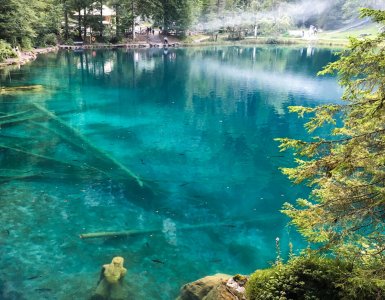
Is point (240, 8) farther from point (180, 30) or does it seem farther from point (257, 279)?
point (257, 279)

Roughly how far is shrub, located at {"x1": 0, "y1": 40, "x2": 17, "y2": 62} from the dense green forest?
0.29 m

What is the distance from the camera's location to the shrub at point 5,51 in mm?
51031

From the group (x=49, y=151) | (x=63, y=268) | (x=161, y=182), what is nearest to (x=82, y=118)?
(x=49, y=151)

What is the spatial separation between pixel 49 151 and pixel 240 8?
4304 inches

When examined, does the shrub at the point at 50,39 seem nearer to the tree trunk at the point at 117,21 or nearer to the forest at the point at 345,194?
the tree trunk at the point at 117,21

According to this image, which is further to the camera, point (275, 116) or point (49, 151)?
point (275, 116)

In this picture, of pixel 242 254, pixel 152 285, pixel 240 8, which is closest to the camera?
pixel 152 285

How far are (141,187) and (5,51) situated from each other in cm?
4389

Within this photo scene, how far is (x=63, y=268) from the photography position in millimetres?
12672

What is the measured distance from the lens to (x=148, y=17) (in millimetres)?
98000

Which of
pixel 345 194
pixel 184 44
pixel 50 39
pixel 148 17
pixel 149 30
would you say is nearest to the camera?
pixel 345 194

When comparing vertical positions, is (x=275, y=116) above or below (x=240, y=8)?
below

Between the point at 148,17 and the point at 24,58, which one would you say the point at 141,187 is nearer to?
the point at 24,58

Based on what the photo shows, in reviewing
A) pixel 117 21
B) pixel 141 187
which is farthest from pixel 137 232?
pixel 117 21
